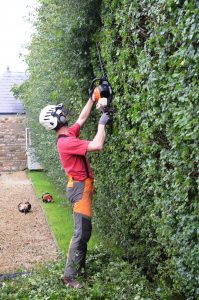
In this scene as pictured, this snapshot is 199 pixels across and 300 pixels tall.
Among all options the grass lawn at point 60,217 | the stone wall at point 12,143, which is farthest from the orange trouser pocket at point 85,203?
the stone wall at point 12,143

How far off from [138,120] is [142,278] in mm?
1955

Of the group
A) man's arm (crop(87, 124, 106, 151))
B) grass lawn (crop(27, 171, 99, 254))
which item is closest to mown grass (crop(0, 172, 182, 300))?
grass lawn (crop(27, 171, 99, 254))

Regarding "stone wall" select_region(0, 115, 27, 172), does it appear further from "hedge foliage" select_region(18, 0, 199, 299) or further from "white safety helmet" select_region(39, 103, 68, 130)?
"white safety helmet" select_region(39, 103, 68, 130)

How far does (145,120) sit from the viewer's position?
4.28 m

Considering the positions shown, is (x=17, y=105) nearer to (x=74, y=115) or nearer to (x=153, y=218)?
(x=74, y=115)

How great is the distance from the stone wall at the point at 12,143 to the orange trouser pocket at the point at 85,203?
15.6m

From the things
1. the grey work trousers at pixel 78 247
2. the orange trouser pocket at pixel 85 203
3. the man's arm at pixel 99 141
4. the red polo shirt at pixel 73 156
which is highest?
the man's arm at pixel 99 141

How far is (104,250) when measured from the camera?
629cm

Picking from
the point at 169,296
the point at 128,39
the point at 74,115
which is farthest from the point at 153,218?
the point at 74,115

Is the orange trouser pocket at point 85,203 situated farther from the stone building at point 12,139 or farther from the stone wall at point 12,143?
the stone wall at point 12,143

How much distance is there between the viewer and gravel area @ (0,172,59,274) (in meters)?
7.16

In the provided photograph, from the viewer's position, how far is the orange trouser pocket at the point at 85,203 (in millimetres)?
5449

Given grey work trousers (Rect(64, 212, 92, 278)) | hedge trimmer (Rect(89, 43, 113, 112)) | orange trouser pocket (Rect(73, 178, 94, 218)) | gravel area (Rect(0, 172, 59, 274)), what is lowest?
gravel area (Rect(0, 172, 59, 274))

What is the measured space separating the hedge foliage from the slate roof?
50.0ft
